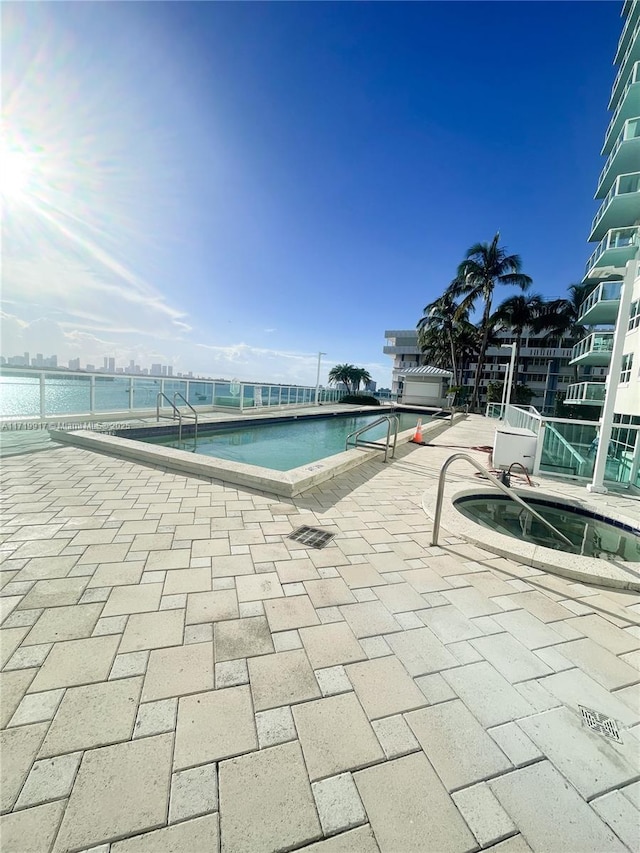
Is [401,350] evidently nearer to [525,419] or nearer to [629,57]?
[629,57]

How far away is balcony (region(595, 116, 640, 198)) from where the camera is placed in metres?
14.1

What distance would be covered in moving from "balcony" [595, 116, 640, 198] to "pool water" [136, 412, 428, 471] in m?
16.9

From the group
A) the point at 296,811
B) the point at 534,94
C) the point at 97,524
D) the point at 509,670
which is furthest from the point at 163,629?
the point at 534,94

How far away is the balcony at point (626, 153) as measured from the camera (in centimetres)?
1407

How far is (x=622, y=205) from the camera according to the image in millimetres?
14727

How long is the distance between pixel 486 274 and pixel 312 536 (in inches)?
949

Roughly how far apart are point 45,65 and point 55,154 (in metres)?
1.12

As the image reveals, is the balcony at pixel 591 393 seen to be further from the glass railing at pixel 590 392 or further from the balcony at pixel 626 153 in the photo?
the balcony at pixel 626 153

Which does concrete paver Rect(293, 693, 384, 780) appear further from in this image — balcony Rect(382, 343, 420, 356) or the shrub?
balcony Rect(382, 343, 420, 356)

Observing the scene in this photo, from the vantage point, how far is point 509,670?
1.68 metres

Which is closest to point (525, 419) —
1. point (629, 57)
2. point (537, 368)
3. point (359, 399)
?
point (359, 399)

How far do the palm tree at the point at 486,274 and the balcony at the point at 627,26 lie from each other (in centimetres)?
1034

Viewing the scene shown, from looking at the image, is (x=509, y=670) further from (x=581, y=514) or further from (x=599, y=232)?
(x=599, y=232)

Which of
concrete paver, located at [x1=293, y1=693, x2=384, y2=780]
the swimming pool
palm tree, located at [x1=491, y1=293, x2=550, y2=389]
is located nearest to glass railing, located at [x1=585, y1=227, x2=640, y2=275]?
palm tree, located at [x1=491, y1=293, x2=550, y2=389]
